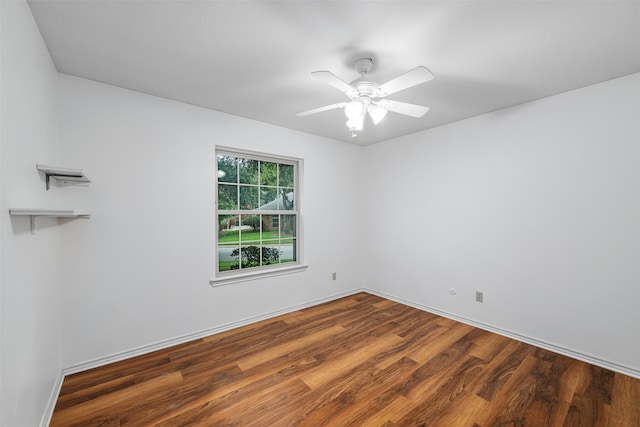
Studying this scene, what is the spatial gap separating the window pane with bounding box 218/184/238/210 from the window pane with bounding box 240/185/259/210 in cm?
8

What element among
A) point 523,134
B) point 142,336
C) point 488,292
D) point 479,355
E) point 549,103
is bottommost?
point 479,355

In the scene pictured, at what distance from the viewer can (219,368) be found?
2.28 metres

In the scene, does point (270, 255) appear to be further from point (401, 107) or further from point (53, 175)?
point (401, 107)

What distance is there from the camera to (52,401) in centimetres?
181

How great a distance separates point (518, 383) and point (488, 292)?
1086mm

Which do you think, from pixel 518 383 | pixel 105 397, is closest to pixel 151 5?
pixel 105 397

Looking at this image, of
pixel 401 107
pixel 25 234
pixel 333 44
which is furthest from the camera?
pixel 401 107

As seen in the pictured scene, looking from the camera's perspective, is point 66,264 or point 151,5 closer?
point 151,5

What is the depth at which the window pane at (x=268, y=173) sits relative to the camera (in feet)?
11.3

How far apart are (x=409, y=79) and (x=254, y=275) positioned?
260cm

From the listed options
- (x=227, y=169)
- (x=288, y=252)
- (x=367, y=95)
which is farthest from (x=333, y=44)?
(x=288, y=252)

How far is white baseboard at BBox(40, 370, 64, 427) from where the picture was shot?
1644mm

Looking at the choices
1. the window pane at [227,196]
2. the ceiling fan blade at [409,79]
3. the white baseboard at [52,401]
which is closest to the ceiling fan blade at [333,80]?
the ceiling fan blade at [409,79]

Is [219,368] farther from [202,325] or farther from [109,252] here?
[109,252]
